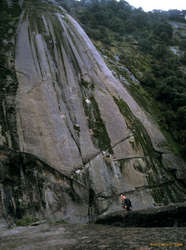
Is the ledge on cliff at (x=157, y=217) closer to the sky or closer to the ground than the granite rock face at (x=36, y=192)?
closer to the ground

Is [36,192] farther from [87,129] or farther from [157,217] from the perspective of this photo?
[157,217]

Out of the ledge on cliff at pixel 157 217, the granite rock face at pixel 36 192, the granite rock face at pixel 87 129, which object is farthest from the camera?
the granite rock face at pixel 87 129

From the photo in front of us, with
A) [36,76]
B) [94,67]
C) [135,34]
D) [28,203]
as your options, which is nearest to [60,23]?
[94,67]

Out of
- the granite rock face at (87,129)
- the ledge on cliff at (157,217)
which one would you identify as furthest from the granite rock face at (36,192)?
the ledge on cliff at (157,217)

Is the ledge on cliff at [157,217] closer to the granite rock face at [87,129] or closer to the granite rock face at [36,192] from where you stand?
the granite rock face at [36,192]

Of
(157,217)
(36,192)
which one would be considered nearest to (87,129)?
(36,192)

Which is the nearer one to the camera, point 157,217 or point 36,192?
point 157,217

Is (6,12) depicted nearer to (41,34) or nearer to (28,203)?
(41,34)

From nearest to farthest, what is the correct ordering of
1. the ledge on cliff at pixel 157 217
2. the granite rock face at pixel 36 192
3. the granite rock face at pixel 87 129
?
→ the ledge on cliff at pixel 157 217
the granite rock face at pixel 36 192
the granite rock face at pixel 87 129
